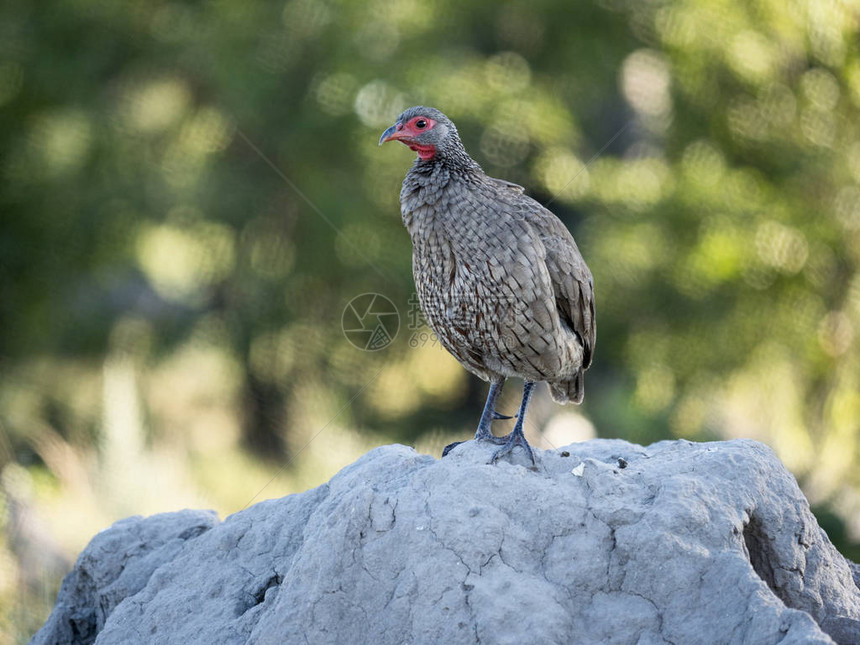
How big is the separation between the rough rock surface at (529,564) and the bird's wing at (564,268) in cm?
66

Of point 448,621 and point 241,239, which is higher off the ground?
point 448,621

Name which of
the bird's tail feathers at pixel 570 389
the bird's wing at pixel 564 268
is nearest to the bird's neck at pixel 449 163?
the bird's wing at pixel 564 268

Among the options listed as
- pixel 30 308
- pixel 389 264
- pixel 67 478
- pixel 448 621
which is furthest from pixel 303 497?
pixel 30 308

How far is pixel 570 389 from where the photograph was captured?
13.5 ft

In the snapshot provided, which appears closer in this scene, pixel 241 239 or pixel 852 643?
pixel 852 643

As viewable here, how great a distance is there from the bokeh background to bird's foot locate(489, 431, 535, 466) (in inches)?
147

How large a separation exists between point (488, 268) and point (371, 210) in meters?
5.22

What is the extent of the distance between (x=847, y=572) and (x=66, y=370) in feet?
25.3

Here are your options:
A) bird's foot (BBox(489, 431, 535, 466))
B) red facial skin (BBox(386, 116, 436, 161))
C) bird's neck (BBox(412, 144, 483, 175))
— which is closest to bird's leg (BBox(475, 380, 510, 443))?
bird's foot (BBox(489, 431, 535, 466))

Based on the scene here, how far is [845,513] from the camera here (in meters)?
Result: 5.19

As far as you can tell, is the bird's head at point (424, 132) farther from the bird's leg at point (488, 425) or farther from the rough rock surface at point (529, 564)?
the rough rock surface at point (529, 564)

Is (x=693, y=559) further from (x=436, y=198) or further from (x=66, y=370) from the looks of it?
(x=66, y=370)

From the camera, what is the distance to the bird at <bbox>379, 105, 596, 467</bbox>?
11.3ft

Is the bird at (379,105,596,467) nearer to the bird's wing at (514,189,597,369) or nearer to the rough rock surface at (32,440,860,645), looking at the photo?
the bird's wing at (514,189,597,369)
